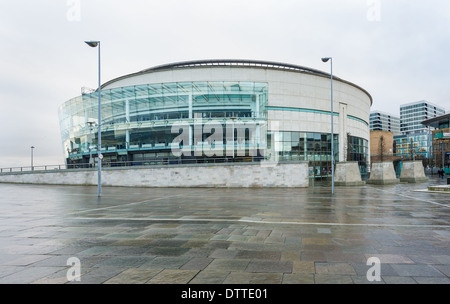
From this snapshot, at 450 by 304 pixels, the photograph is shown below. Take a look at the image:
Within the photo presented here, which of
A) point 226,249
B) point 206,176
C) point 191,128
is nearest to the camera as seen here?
point 226,249

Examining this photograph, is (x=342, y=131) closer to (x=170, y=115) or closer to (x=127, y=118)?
(x=170, y=115)

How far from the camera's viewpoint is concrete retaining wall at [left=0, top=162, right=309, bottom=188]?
30.6m

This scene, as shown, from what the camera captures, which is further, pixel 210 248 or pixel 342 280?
pixel 210 248

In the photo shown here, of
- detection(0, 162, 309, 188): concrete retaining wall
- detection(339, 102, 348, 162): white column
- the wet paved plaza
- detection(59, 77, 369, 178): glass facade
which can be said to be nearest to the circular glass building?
detection(59, 77, 369, 178): glass facade

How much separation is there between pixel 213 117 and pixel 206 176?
13.2 metres

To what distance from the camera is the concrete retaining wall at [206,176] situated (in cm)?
3063

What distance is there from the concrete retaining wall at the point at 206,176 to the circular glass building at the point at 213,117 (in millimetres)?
5227

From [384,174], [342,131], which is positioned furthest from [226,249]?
[342,131]

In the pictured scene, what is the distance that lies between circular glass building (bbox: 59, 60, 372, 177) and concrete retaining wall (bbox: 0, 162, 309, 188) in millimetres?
5227

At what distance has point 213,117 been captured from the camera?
1657 inches
